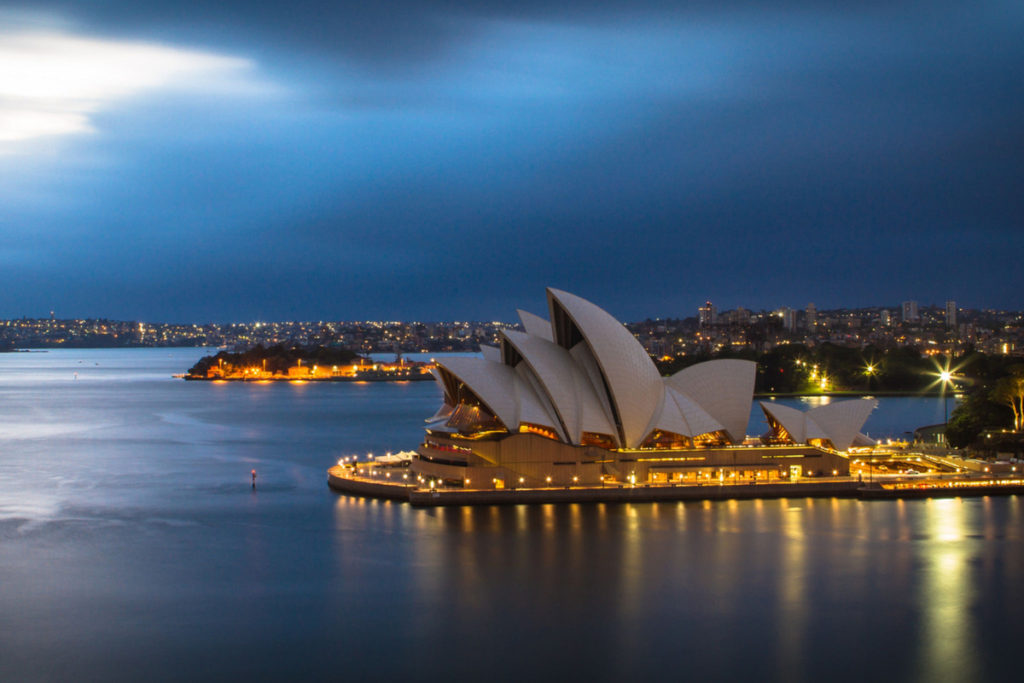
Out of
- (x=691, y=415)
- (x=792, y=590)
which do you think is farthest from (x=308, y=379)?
(x=792, y=590)

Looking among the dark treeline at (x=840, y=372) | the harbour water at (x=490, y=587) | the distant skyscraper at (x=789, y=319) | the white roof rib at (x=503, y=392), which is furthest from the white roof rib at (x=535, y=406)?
the distant skyscraper at (x=789, y=319)

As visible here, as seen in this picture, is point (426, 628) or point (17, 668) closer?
point (17, 668)

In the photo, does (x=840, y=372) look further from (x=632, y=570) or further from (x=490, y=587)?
(x=490, y=587)

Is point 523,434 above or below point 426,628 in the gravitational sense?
above

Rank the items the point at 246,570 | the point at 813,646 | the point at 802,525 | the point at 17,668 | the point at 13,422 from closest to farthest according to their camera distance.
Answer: the point at 17,668 → the point at 813,646 → the point at 246,570 → the point at 802,525 → the point at 13,422

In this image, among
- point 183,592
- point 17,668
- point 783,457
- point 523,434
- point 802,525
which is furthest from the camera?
point 783,457

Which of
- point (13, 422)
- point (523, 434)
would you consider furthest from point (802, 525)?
point (13, 422)

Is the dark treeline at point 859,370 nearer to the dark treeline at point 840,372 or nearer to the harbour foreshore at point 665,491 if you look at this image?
the dark treeline at point 840,372

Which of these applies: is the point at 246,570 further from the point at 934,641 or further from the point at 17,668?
the point at 934,641
